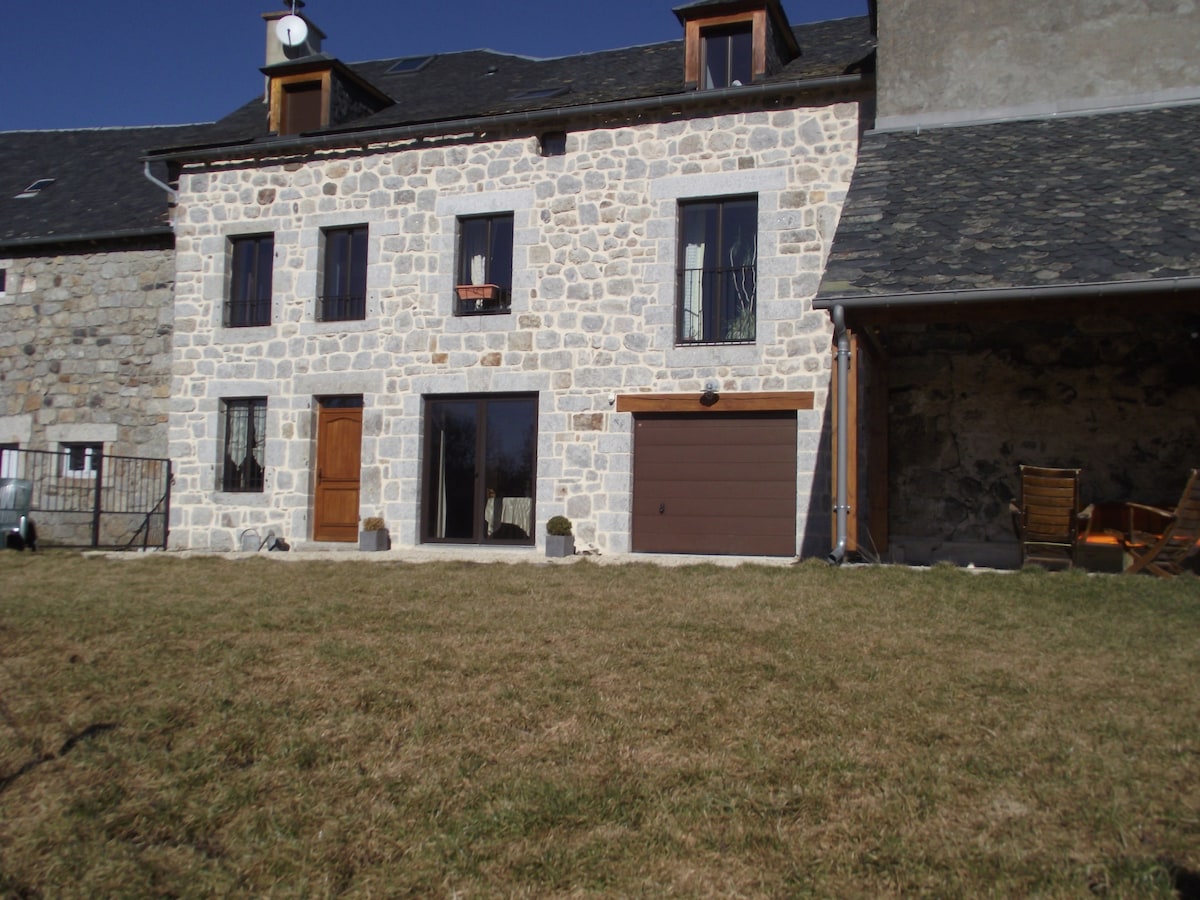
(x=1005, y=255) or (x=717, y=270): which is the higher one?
(x=717, y=270)

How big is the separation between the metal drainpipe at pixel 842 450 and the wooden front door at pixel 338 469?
638 cm

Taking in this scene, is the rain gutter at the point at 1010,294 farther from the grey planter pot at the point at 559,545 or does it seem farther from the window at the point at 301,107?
the window at the point at 301,107

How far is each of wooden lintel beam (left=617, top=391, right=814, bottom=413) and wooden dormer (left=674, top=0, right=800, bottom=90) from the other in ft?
11.8

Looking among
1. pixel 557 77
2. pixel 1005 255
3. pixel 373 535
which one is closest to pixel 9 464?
pixel 373 535

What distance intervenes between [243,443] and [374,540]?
2.62 m

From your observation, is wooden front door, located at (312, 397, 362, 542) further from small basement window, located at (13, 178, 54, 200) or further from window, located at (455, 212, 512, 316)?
small basement window, located at (13, 178, 54, 200)

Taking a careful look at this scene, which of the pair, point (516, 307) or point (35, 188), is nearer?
point (516, 307)

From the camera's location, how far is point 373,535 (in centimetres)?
1215

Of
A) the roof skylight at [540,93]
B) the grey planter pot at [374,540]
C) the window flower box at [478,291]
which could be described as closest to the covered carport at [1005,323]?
the roof skylight at [540,93]

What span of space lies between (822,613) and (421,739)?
311 cm

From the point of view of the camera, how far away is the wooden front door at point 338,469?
1283 centimetres

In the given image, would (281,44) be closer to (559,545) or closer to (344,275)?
(344,275)

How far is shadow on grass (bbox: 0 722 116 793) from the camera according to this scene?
348cm

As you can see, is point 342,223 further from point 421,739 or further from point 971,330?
point 421,739
